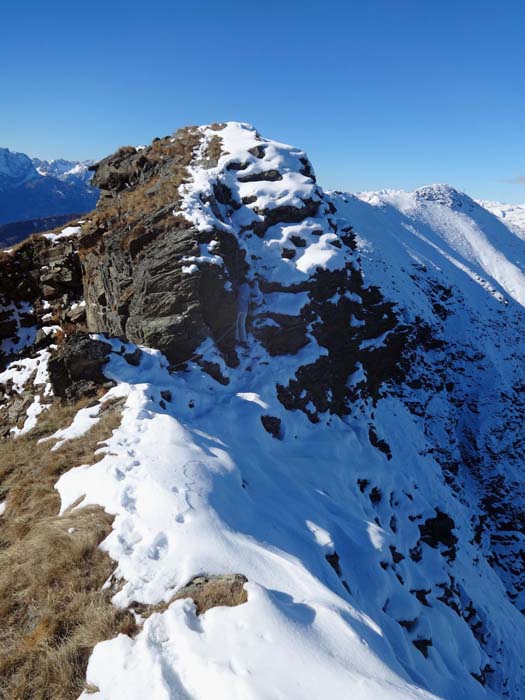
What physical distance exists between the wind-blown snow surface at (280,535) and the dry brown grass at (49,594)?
0.94 ft

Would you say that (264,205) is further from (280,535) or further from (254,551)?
(254,551)

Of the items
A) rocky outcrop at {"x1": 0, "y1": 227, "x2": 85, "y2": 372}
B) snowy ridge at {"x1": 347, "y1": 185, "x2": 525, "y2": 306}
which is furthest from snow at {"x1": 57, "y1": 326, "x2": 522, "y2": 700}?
snowy ridge at {"x1": 347, "y1": 185, "x2": 525, "y2": 306}

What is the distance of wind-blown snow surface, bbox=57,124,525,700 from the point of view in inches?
171

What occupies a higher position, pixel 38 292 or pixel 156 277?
pixel 156 277

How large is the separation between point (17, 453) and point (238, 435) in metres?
6.27

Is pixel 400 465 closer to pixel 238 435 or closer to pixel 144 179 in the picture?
pixel 238 435

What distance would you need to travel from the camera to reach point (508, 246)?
3829 inches

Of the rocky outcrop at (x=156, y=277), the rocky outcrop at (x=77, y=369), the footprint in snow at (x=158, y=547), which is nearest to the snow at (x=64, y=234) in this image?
the rocky outcrop at (x=156, y=277)

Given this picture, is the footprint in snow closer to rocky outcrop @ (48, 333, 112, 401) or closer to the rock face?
rocky outcrop @ (48, 333, 112, 401)

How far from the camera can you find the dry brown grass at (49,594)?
14.6ft

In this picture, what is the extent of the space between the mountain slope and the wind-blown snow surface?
4 cm

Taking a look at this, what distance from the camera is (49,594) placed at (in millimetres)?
5527

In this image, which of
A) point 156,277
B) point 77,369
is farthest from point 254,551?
point 156,277

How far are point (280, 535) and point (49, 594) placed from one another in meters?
4.31
